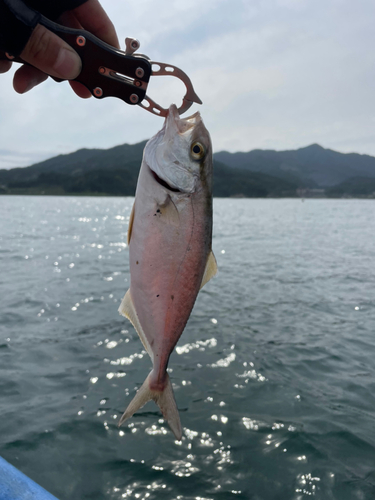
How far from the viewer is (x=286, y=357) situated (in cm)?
841

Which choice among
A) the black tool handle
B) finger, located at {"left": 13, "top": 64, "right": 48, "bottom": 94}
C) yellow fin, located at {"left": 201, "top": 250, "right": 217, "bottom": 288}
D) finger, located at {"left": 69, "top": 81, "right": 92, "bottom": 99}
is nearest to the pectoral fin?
yellow fin, located at {"left": 201, "top": 250, "right": 217, "bottom": 288}

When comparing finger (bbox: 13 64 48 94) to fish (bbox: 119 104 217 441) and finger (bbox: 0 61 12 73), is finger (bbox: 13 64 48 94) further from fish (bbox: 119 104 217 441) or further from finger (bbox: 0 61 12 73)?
fish (bbox: 119 104 217 441)

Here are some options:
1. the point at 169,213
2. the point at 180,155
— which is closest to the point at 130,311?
the point at 169,213

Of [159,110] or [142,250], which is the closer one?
[142,250]

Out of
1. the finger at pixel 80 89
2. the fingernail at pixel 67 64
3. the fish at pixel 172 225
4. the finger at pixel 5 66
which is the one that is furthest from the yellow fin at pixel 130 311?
the finger at pixel 5 66

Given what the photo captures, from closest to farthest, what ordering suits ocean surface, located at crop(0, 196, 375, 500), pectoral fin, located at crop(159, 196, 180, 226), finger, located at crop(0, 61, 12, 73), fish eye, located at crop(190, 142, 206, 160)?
1. pectoral fin, located at crop(159, 196, 180, 226)
2. fish eye, located at crop(190, 142, 206, 160)
3. finger, located at crop(0, 61, 12, 73)
4. ocean surface, located at crop(0, 196, 375, 500)

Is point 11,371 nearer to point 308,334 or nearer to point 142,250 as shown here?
point 142,250

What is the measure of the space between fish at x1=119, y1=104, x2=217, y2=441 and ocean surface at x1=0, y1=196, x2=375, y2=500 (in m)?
2.83

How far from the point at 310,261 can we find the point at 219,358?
47.6 ft

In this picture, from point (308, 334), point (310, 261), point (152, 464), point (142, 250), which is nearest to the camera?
point (142, 250)

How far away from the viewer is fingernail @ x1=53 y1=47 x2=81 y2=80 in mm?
2625

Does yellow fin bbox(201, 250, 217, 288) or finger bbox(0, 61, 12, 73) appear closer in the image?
yellow fin bbox(201, 250, 217, 288)

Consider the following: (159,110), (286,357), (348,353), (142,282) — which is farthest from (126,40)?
(348,353)

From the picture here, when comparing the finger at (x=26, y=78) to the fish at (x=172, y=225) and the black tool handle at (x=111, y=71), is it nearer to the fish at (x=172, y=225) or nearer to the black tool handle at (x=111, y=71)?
the black tool handle at (x=111, y=71)
